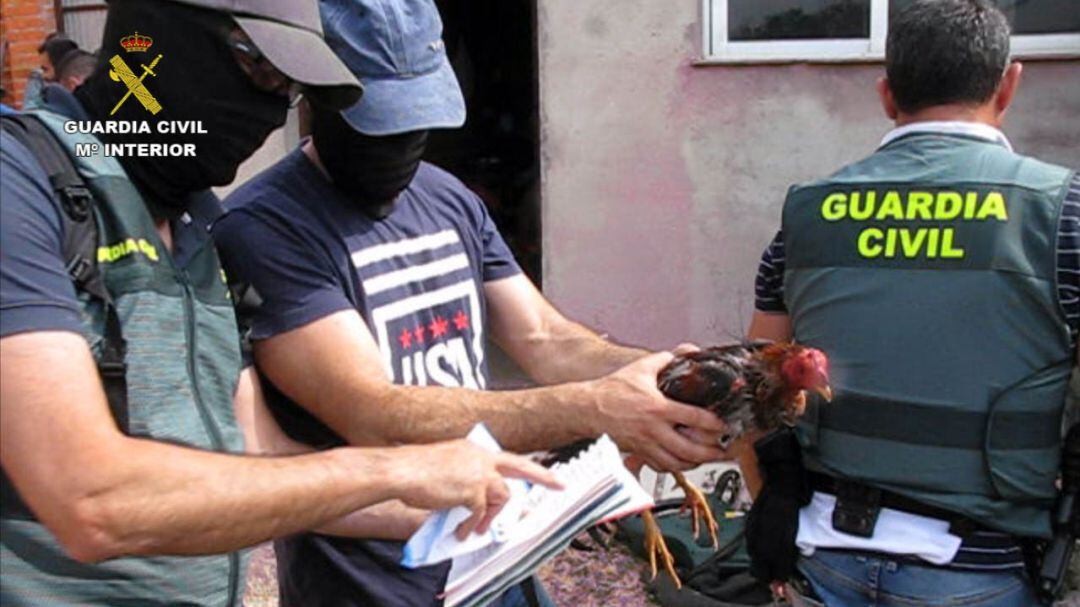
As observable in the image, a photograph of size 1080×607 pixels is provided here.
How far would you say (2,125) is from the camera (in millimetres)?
1615

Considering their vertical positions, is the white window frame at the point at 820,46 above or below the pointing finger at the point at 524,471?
above

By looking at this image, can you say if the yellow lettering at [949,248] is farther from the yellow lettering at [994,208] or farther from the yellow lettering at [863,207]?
the yellow lettering at [863,207]

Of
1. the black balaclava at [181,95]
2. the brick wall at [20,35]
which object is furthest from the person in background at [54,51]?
the black balaclava at [181,95]

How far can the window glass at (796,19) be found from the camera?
5934 millimetres

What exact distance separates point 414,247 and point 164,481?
3.49 ft

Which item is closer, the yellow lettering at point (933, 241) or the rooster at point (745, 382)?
the rooster at point (745, 382)

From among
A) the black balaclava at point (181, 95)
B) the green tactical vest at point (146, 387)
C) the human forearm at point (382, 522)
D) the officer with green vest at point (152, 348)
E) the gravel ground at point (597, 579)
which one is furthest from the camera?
the gravel ground at point (597, 579)

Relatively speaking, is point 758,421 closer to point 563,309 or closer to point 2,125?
point 2,125

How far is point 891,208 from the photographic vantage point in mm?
2637

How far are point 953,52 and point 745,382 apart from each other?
113cm

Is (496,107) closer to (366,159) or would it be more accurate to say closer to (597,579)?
(597,579)

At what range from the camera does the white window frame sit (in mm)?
5629

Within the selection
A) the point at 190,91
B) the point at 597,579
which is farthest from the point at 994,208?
the point at 597,579

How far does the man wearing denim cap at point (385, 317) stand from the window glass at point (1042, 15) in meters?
4.10
